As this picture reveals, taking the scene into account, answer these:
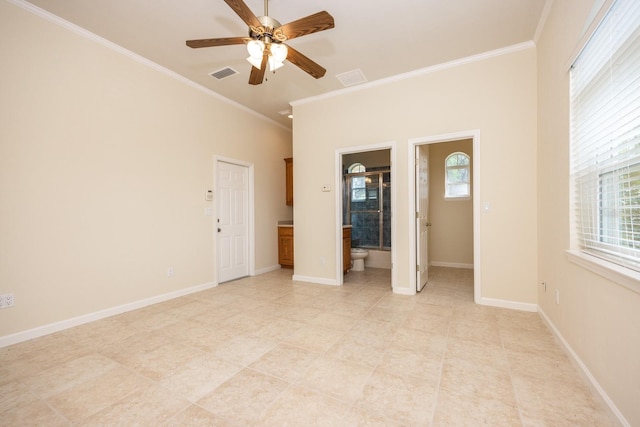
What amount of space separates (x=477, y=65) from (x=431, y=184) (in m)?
2.70

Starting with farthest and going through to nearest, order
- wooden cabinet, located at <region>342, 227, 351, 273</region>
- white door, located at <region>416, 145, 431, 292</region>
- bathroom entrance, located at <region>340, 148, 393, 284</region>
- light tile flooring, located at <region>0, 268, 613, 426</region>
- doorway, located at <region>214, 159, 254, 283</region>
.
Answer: bathroom entrance, located at <region>340, 148, 393, 284</region> → wooden cabinet, located at <region>342, 227, 351, 273</region> → doorway, located at <region>214, 159, 254, 283</region> → white door, located at <region>416, 145, 431, 292</region> → light tile flooring, located at <region>0, 268, 613, 426</region>

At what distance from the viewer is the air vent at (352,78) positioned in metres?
3.65

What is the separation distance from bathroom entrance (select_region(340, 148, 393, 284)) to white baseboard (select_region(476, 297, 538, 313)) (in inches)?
97.7

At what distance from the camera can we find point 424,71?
3.56 metres

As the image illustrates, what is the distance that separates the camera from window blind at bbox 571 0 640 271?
138cm

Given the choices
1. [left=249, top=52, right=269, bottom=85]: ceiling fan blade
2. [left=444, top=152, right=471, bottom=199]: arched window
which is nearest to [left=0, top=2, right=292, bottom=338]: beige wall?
[left=249, top=52, right=269, bottom=85]: ceiling fan blade

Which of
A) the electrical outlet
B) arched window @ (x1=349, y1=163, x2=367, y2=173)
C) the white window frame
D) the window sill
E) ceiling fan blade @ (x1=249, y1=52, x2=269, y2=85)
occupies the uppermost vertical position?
ceiling fan blade @ (x1=249, y1=52, x2=269, y2=85)

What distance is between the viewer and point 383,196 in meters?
6.12

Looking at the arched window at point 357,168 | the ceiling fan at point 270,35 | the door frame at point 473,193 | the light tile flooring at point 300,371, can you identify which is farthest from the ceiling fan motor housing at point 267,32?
the arched window at point 357,168

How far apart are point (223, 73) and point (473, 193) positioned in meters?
3.73

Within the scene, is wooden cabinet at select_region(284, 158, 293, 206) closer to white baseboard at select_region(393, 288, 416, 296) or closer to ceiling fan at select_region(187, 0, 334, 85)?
white baseboard at select_region(393, 288, 416, 296)

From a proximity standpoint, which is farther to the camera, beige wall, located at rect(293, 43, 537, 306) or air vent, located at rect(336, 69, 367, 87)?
air vent, located at rect(336, 69, 367, 87)

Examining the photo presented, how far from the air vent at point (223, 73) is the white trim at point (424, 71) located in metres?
1.16

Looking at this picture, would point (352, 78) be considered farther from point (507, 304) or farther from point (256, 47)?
point (507, 304)
